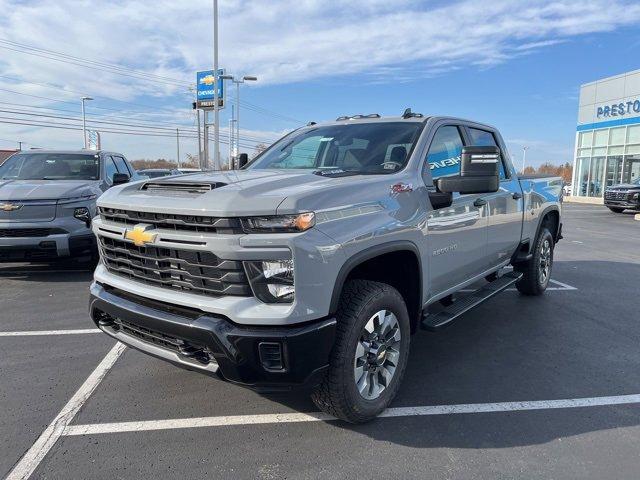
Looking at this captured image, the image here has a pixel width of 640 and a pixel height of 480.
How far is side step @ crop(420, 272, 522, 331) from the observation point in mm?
3693

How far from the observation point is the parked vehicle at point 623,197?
20.2m

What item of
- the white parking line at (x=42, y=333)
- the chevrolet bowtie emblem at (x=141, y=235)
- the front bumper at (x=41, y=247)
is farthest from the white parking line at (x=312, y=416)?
the front bumper at (x=41, y=247)

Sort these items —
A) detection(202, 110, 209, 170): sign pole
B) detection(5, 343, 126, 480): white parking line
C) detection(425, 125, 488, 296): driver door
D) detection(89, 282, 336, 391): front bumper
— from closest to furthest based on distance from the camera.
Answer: detection(89, 282, 336, 391): front bumper, detection(5, 343, 126, 480): white parking line, detection(425, 125, 488, 296): driver door, detection(202, 110, 209, 170): sign pole

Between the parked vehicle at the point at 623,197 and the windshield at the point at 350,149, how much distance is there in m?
20.2

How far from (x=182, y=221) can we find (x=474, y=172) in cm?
200

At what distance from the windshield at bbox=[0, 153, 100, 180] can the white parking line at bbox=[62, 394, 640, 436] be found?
553 cm

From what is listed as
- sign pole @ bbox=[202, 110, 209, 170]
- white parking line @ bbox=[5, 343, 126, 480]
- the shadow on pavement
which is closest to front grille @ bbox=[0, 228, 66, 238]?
white parking line @ bbox=[5, 343, 126, 480]

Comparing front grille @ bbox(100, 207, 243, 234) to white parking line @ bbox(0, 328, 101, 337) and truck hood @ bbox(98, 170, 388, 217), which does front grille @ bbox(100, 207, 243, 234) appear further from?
white parking line @ bbox(0, 328, 101, 337)

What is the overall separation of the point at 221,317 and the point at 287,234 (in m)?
0.57

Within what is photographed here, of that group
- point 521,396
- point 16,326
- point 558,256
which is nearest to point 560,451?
point 521,396

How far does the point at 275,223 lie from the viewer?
256 centimetres

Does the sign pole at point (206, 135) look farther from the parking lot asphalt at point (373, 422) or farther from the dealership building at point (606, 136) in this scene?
the parking lot asphalt at point (373, 422)

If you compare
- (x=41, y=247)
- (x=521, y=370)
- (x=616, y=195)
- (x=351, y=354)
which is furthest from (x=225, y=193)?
(x=616, y=195)

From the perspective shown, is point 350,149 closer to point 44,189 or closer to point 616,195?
point 44,189
